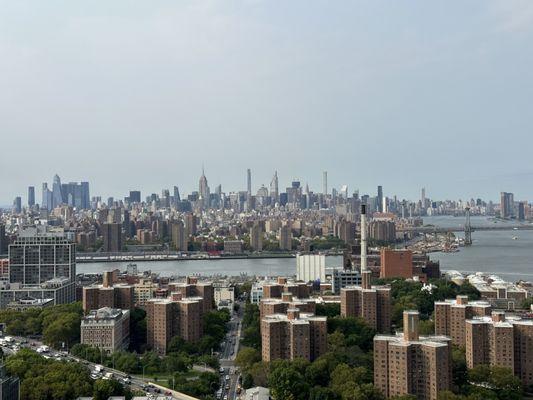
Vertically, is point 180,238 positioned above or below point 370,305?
above

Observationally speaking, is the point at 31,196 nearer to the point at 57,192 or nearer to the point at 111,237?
the point at 57,192

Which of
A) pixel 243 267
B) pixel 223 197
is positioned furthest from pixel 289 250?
pixel 223 197

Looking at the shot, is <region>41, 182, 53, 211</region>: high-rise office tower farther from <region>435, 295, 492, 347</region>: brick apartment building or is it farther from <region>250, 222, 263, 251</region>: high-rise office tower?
<region>435, 295, 492, 347</region>: brick apartment building

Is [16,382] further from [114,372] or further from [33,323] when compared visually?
[33,323]

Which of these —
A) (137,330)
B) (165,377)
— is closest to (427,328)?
(165,377)

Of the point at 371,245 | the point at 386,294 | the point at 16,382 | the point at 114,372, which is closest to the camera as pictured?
the point at 16,382
